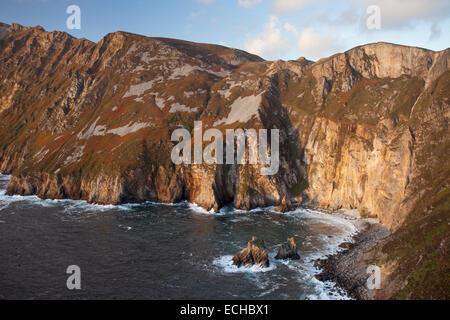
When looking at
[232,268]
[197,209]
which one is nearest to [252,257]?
[232,268]

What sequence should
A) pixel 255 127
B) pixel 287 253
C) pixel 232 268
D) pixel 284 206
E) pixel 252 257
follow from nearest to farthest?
pixel 232 268
pixel 252 257
pixel 287 253
pixel 284 206
pixel 255 127

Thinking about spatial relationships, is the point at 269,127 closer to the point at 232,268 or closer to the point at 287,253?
the point at 287,253

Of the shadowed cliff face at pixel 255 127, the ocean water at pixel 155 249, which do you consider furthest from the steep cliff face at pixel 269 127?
the ocean water at pixel 155 249

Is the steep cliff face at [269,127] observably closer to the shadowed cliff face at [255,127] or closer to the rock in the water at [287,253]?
the shadowed cliff face at [255,127]

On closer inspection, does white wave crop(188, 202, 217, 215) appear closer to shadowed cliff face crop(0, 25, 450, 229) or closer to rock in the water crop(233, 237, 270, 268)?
shadowed cliff face crop(0, 25, 450, 229)

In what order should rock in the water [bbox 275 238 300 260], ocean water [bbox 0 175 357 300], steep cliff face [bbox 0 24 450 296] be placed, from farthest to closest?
1. steep cliff face [bbox 0 24 450 296]
2. rock in the water [bbox 275 238 300 260]
3. ocean water [bbox 0 175 357 300]

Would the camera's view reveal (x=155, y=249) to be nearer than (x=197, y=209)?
Yes

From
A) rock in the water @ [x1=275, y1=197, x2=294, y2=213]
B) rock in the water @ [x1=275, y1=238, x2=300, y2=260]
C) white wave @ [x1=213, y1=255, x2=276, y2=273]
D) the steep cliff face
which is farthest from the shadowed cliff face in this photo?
white wave @ [x1=213, y1=255, x2=276, y2=273]
